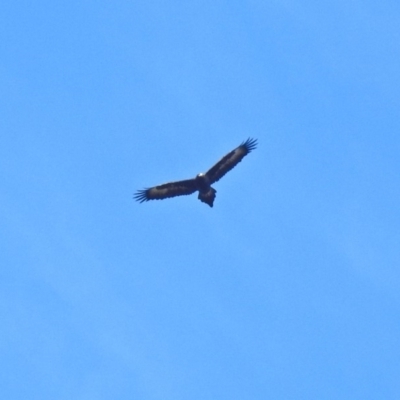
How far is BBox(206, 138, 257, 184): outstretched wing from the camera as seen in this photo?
1506 inches

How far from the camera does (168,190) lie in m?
39.2

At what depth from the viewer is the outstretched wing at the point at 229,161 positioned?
3825cm

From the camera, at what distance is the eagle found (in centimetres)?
3781

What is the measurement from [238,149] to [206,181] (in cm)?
189

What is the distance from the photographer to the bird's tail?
37.4 m

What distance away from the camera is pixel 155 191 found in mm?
39438

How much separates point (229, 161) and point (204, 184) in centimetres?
141

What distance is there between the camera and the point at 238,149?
38875 mm

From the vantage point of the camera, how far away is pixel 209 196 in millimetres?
37469

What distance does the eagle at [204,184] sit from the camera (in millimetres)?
37812

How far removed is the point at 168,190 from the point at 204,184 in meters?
1.80

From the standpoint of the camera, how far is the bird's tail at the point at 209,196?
123ft

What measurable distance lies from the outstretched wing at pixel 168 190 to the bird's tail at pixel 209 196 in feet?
2.82

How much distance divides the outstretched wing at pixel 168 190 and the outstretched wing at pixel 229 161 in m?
0.75
